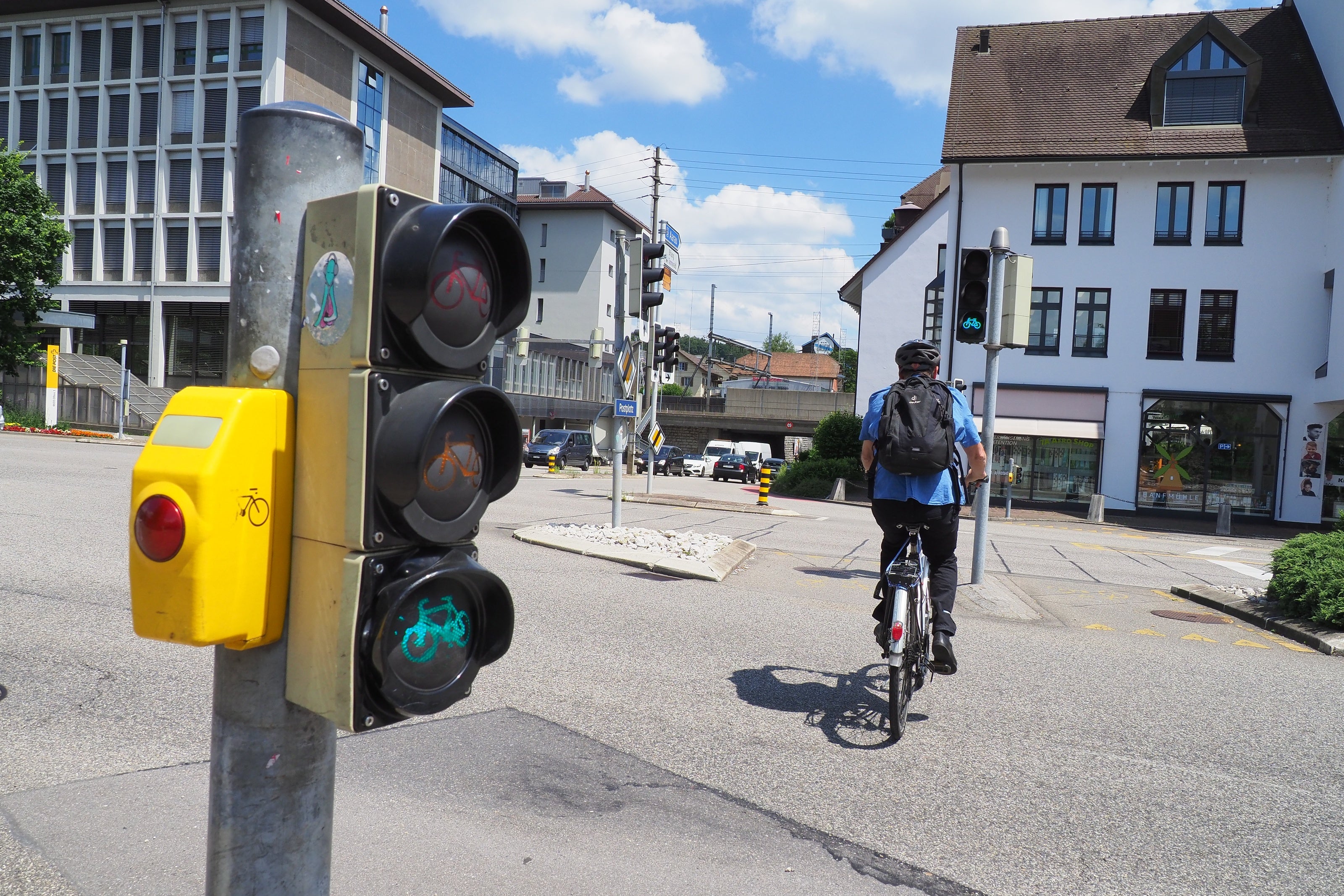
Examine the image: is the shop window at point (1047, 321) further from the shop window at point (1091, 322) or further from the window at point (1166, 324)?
the window at point (1166, 324)

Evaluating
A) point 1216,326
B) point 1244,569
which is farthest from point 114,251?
point 1244,569

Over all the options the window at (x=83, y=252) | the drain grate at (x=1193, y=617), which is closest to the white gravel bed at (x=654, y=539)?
the drain grate at (x=1193, y=617)

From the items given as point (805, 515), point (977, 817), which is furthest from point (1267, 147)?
point (977, 817)

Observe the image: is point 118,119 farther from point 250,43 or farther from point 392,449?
point 392,449

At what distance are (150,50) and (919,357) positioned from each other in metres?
50.5

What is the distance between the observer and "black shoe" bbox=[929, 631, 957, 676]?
5.11 metres

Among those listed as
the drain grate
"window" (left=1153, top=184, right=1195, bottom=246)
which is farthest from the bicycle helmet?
"window" (left=1153, top=184, right=1195, bottom=246)

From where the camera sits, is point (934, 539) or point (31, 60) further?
point (31, 60)

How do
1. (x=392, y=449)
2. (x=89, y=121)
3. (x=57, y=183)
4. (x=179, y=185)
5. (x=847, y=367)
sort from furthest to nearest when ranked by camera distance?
(x=847, y=367)
(x=57, y=183)
(x=89, y=121)
(x=179, y=185)
(x=392, y=449)

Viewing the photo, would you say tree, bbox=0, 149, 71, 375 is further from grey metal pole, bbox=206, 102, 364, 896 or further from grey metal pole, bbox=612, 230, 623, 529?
grey metal pole, bbox=206, 102, 364, 896

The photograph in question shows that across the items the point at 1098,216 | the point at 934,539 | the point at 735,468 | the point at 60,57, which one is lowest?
the point at 735,468

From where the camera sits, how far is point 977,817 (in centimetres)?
389

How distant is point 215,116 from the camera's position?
44031 mm

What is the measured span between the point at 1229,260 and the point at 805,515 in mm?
16777
